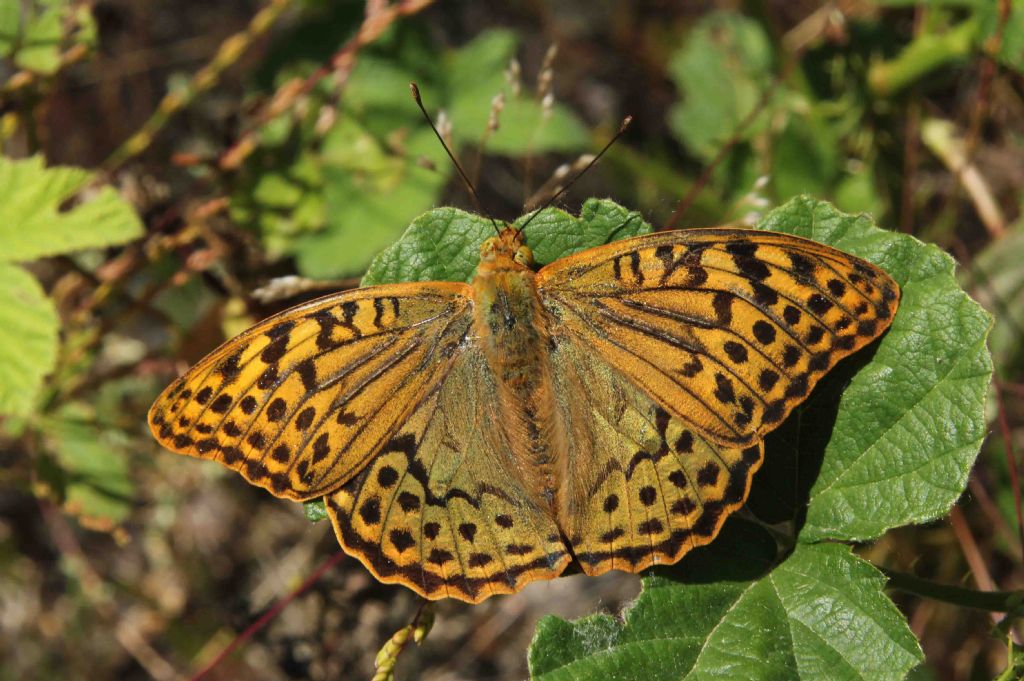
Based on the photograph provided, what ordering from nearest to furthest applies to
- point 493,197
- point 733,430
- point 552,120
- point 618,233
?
point 733,430 → point 618,233 → point 552,120 → point 493,197

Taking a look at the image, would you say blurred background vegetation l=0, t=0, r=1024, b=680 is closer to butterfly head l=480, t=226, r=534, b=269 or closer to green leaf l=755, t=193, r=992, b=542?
butterfly head l=480, t=226, r=534, b=269

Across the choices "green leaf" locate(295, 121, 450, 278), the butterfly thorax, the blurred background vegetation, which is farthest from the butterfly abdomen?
"green leaf" locate(295, 121, 450, 278)

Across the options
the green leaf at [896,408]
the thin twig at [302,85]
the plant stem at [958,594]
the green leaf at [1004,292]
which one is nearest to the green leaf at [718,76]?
the green leaf at [1004,292]

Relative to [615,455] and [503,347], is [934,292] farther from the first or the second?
[503,347]

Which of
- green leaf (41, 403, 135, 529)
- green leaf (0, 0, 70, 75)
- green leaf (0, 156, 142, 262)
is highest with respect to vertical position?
green leaf (0, 0, 70, 75)

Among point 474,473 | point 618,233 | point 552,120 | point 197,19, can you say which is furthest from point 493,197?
point 474,473

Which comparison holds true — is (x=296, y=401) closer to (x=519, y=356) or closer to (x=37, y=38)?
(x=519, y=356)

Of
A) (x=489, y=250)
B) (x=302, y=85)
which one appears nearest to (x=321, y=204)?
(x=302, y=85)
